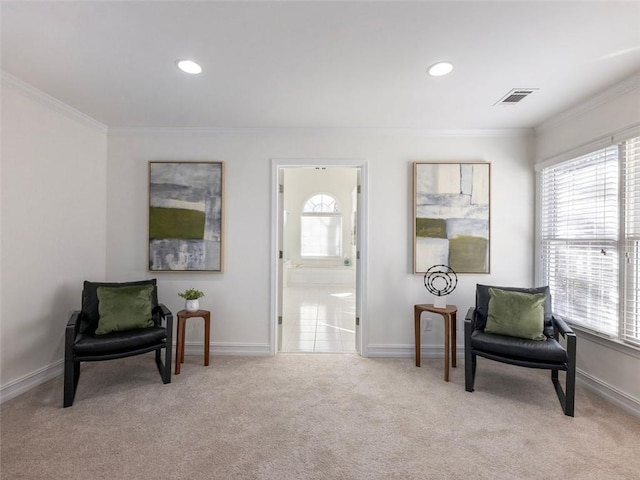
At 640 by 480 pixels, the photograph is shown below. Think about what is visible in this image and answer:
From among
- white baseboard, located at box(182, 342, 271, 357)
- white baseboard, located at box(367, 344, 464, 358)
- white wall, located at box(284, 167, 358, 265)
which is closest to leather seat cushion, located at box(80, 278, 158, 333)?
white baseboard, located at box(182, 342, 271, 357)

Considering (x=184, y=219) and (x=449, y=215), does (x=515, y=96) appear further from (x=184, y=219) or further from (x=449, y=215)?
(x=184, y=219)

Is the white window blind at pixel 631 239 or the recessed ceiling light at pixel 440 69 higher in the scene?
the recessed ceiling light at pixel 440 69

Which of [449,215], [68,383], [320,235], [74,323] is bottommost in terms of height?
[68,383]

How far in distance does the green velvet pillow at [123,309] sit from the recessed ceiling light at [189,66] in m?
1.93

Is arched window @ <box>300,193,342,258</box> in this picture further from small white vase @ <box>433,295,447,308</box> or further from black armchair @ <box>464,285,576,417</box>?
black armchair @ <box>464,285,576,417</box>

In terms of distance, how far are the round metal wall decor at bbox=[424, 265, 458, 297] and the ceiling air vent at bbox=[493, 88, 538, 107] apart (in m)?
1.64

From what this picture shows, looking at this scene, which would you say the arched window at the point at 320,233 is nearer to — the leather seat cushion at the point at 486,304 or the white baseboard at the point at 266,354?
the white baseboard at the point at 266,354

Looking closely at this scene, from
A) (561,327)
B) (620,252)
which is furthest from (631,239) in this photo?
(561,327)

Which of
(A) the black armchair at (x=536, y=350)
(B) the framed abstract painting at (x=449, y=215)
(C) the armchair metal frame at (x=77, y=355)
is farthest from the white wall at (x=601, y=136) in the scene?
(C) the armchair metal frame at (x=77, y=355)

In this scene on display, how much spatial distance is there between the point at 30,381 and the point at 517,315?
4.12 metres

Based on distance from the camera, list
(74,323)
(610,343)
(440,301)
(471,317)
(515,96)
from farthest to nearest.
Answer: (440,301) → (471,317) → (515,96) → (610,343) → (74,323)

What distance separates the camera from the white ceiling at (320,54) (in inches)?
65.3

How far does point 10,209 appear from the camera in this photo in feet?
7.98

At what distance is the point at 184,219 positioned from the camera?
3.40 metres
